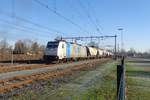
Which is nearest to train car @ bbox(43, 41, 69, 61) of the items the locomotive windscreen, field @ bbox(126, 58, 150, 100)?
the locomotive windscreen

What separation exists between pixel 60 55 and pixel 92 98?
32801mm

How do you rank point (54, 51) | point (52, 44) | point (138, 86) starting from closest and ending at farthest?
point (138, 86) → point (54, 51) → point (52, 44)

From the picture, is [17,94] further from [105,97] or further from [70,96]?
[105,97]

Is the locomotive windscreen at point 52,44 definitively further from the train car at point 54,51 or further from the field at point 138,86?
the field at point 138,86

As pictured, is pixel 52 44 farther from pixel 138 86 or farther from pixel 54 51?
pixel 138 86

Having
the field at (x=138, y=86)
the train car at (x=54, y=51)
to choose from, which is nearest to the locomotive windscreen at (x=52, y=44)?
the train car at (x=54, y=51)

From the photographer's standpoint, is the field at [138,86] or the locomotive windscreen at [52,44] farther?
the locomotive windscreen at [52,44]

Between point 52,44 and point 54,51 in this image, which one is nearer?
point 54,51

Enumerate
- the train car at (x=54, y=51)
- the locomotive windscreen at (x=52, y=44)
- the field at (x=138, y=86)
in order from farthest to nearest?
the locomotive windscreen at (x=52, y=44) → the train car at (x=54, y=51) → the field at (x=138, y=86)

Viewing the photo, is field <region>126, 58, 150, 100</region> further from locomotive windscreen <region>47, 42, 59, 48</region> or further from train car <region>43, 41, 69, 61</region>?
locomotive windscreen <region>47, 42, 59, 48</region>

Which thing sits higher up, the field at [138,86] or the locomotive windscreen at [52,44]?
the locomotive windscreen at [52,44]

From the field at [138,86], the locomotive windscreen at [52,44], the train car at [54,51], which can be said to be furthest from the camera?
the locomotive windscreen at [52,44]

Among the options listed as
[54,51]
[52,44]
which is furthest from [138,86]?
[52,44]

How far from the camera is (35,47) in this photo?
125250 millimetres
